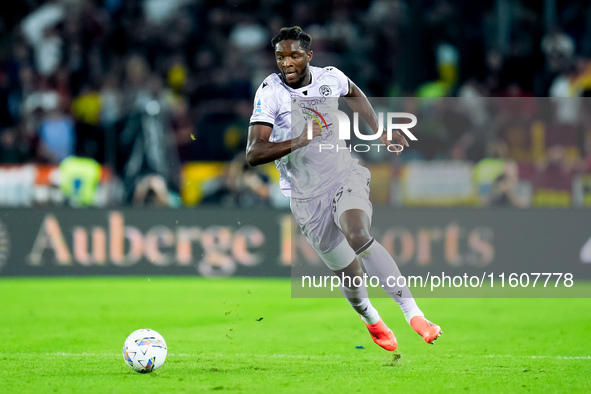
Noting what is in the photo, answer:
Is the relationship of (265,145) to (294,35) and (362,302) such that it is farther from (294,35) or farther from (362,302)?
(362,302)

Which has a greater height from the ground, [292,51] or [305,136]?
[292,51]

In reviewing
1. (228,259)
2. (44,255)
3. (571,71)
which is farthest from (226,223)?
(571,71)

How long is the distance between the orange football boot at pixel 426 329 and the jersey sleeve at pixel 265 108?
5.68 ft

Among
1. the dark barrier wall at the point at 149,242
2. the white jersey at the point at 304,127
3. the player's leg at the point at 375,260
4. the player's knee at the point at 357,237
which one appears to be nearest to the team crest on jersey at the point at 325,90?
the white jersey at the point at 304,127

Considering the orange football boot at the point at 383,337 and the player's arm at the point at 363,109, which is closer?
the orange football boot at the point at 383,337

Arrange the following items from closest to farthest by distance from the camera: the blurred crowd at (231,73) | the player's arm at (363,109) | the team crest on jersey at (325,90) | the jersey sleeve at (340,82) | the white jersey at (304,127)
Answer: the white jersey at (304,127), the team crest on jersey at (325,90), the jersey sleeve at (340,82), the player's arm at (363,109), the blurred crowd at (231,73)

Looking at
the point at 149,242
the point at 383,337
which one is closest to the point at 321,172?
the point at 383,337

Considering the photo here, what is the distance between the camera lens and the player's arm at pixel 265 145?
6734mm

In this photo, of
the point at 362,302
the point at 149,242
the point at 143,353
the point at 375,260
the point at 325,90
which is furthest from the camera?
the point at 149,242

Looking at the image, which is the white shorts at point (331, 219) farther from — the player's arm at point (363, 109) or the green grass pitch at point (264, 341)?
the green grass pitch at point (264, 341)

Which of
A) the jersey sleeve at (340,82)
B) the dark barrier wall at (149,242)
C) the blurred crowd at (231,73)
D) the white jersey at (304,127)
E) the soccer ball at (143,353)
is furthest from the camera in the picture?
the dark barrier wall at (149,242)

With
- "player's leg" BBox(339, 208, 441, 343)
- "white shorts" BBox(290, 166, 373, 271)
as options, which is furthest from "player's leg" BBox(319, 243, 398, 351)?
"player's leg" BBox(339, 208, 441, 343)

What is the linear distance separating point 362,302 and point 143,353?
166 centimetres

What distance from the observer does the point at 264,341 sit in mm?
8266
